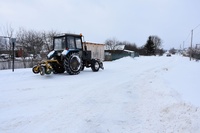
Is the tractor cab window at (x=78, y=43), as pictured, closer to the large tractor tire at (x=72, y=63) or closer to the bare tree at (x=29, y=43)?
the large tractor tire at (x=72, y=63)

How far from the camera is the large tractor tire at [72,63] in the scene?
962 cm

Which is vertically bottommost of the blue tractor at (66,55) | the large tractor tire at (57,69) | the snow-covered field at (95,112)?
the snow-covered field at (95,112)

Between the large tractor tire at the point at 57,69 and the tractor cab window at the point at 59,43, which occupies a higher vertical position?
the tractor cab window at the point at 59,43

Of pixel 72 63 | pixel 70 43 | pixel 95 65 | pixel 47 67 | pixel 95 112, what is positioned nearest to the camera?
pixel 95 112

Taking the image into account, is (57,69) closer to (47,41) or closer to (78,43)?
(78,43)

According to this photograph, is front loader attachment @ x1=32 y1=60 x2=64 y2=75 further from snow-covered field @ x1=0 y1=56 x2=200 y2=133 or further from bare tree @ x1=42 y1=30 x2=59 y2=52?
bare tree @ x1=42 y1=30 x2=59 y2=52

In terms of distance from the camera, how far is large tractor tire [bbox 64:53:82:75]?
9625 mm

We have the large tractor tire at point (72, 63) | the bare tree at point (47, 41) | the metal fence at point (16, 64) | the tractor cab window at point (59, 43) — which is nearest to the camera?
the large tractor tire at point (72, 63)

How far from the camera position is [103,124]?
3455mm

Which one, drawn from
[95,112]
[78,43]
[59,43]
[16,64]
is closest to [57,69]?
[59,43]

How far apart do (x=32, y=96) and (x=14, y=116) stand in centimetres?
160

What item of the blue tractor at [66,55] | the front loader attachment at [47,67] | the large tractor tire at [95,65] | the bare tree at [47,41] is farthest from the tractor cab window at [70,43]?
the bare tree at [47,41]

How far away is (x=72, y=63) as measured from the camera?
32.5ft

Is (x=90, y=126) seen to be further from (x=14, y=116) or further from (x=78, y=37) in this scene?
(x=78, y=37)
